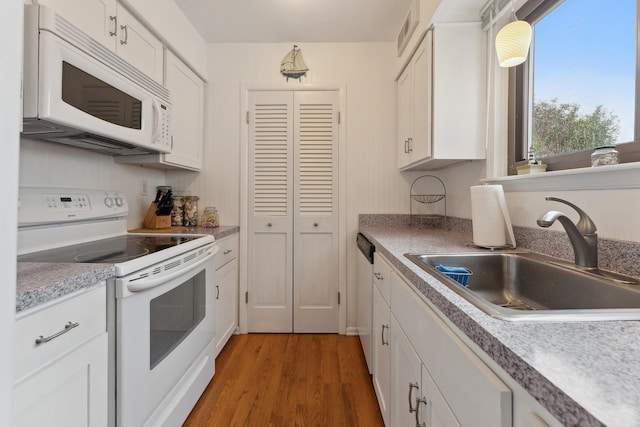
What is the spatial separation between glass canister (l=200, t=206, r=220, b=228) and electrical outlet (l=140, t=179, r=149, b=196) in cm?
43

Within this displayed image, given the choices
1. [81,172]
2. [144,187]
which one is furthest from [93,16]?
[144,187]

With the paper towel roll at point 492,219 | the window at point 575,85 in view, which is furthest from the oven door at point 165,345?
the window at point 575,85

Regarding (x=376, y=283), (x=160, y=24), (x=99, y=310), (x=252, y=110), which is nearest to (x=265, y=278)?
(x=376, y=283)

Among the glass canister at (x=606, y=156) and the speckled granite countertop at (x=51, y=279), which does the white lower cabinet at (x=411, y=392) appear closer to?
the glass canister at (x=606, y=156)

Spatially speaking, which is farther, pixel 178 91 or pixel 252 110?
→ pixel 252 110

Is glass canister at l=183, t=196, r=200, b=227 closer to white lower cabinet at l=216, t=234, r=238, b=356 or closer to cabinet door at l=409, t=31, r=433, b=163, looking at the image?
white lower cabinet at l=216, t=234, r=238, b=356

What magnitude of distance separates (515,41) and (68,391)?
197cm

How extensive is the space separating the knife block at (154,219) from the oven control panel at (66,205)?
28cm

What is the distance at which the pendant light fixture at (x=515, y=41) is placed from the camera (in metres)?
1.24

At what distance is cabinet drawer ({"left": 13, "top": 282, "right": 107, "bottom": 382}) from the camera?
71 cm

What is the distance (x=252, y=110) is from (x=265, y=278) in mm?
1407

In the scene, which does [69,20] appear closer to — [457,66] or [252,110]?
[252,110]

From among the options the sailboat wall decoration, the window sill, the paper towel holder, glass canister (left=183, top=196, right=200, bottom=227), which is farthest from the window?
glass canister (left=183, top=196, right=200, bottom=227)

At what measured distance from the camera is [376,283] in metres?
1.63
